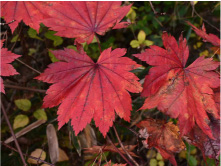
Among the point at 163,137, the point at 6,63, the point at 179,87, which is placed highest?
the point at 6,63

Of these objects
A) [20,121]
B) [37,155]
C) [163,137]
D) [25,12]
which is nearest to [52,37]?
[25,12]

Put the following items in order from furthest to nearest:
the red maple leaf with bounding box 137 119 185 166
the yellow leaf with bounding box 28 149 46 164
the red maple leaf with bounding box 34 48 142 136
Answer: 1. the yellow leaf with bounding box 28 149 46 164
2. the red maple leaf with bounding box 137 119 185 166
3. the red maple leaf with bounding box 34 48 142 136

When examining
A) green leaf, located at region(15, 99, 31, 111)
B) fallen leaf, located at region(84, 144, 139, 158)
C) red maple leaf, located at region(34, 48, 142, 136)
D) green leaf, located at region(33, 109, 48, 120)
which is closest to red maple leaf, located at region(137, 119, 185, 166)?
fallen leaf, located at region(84, 144, 139, 158)

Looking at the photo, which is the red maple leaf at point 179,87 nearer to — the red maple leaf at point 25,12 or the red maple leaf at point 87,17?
the red maple leaf at point 87,17

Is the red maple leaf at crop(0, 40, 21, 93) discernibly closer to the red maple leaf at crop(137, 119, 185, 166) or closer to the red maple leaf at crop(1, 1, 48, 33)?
the red maple leaf at crop(1, 1, 48, 33)

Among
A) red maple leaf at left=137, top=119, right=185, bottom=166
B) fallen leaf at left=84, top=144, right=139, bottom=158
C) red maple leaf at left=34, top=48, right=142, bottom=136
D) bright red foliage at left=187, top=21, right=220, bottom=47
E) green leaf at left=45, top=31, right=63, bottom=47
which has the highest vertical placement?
green leaf at left=45, top=31, right=63, bottom=47

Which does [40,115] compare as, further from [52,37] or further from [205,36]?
[205,36]

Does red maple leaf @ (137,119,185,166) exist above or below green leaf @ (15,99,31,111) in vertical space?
below
